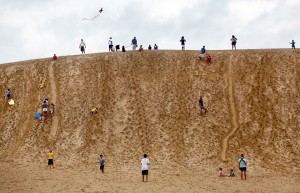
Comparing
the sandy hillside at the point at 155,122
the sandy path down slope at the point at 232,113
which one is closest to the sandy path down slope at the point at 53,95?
the sandy hillside at the point at 155,122

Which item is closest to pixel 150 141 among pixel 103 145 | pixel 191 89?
pixel 103 145

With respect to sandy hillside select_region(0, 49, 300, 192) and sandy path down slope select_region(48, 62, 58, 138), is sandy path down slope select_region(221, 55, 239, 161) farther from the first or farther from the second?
sandy path down slope select_region(48, 62, 58, 138)

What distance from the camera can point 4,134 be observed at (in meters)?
38.9

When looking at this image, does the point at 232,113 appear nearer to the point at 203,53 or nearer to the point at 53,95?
the point at 203,53

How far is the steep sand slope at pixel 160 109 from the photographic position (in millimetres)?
35000

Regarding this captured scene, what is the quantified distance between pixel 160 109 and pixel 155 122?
87.6 inches

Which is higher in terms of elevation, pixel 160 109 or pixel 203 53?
pixel 203 53

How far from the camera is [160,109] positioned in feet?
134

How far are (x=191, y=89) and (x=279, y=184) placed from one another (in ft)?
60.3

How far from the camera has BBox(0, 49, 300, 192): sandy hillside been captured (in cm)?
2840

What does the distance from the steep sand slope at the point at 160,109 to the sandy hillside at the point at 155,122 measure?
11 centimetres

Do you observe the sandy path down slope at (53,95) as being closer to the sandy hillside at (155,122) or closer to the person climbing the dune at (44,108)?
the sandy hillside at (155,122)

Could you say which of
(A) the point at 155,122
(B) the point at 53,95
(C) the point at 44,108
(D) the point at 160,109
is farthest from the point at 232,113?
(B) the point at 53,95

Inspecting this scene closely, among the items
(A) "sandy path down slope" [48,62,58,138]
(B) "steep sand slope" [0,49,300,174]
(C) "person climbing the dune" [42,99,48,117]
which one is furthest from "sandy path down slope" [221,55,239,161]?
(C) "person climbing the dune" [42,99,48,117]
